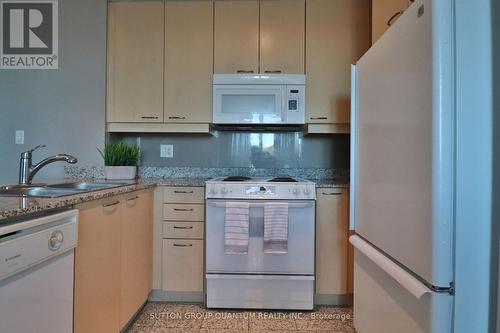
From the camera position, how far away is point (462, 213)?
82 cm

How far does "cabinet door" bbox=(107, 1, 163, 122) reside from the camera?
2.39 m

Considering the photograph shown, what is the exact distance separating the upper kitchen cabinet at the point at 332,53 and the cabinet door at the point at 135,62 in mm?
1160

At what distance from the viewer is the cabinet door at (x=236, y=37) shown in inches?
93.7

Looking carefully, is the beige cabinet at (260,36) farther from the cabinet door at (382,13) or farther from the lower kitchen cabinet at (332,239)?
the lower kitchen cabinet at (332,239)

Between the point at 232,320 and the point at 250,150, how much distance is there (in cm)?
132

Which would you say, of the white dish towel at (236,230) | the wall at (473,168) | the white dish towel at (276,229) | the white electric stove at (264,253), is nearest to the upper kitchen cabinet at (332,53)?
the white electric stove at (264,253)

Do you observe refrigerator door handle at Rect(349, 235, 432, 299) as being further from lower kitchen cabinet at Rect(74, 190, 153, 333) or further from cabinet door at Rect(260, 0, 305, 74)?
cabinet door at Rect(260, 0, 305, 74)

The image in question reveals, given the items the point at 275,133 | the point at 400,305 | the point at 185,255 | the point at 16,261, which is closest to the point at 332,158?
the point at 275,133

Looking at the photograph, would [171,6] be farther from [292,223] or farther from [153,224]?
[292,223]

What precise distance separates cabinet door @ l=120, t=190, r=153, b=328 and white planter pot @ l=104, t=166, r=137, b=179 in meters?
0.38

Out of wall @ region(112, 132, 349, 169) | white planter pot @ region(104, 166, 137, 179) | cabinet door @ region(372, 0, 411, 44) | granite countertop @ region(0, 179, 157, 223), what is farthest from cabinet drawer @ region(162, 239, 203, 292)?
cabinet door @ region(372, 0, 411, 44)

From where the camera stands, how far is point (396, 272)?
3.38ft

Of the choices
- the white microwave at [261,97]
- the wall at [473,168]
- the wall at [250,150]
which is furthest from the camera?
the wall at [250,150]
